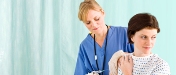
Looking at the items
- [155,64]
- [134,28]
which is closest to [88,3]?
[134,28]

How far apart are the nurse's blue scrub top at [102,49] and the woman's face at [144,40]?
299 millimetres

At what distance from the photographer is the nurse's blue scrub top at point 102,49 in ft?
5.66

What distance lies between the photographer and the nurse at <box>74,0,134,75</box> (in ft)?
5.47

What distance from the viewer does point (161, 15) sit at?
85.0 inches

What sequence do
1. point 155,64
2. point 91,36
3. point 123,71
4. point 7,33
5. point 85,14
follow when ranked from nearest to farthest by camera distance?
point 155,64, point 123,71, point 85,14, point 91,36, point 7,33

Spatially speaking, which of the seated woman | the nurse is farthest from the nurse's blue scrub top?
the seated woman

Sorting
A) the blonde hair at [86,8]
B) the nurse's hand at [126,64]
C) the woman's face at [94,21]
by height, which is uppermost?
the blonde hair at [86,8]

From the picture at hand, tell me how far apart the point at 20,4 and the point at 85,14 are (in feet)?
2.01

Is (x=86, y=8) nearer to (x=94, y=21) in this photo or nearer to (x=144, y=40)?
(x=94, y=21)

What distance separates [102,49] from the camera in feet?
5.83

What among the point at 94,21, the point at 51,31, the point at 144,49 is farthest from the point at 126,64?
the point at 51,31

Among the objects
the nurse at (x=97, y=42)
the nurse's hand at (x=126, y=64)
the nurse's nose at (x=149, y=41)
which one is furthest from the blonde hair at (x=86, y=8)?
the nurse's nose at (x=149, y=41)

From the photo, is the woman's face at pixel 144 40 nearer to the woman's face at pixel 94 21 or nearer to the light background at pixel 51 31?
the woman's face at pixel 94 21

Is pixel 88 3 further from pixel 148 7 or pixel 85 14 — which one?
pixel 148 7
